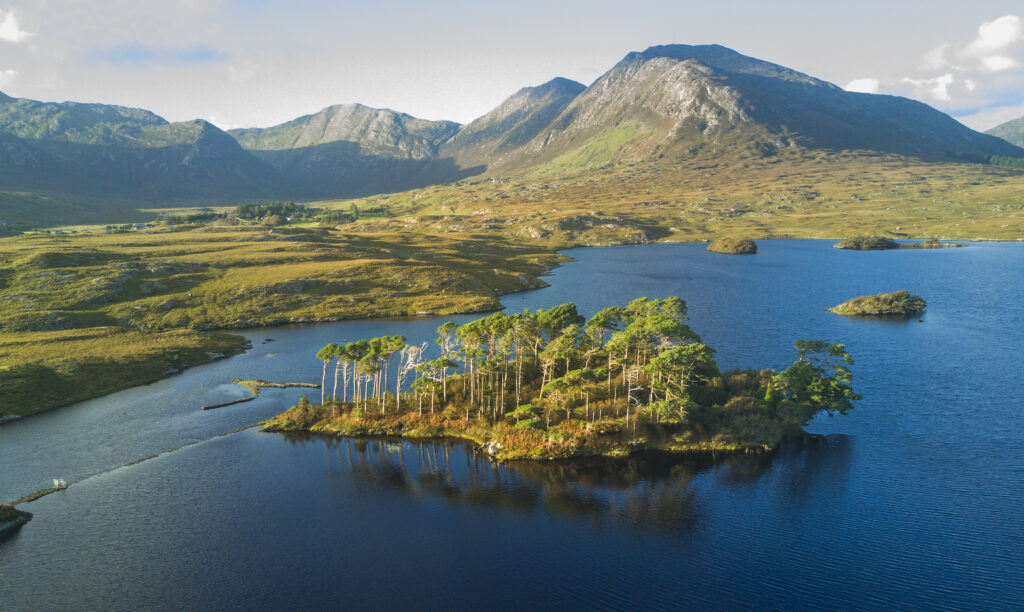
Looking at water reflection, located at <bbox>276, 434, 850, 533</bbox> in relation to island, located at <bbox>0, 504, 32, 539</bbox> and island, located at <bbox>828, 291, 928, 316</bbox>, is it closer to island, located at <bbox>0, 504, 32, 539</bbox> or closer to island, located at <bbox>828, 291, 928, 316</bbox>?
island, located at <bbox>0, 504, 32, 539</bbox>

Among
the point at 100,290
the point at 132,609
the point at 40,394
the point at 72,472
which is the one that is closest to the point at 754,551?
the point at 132,609

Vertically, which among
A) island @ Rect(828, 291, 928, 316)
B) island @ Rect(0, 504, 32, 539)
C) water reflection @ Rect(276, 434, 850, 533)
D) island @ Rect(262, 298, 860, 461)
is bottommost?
island @ Rect(0, 504, 32, 539)

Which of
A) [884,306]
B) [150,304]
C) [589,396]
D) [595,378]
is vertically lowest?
[589,396]

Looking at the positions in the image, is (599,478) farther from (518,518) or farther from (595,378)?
(595,378)

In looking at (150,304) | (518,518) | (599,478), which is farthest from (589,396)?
(150,304)

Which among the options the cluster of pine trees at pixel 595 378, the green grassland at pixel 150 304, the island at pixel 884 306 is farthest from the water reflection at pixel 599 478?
the island at pixel 884 306

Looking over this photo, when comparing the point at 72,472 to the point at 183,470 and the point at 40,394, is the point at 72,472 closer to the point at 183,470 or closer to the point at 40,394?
the point at 183,470

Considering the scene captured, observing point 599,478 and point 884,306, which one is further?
point 884,306

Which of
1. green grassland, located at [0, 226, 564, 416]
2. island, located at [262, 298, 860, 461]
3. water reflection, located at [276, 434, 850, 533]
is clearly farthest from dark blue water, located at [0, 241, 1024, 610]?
green grassland, located at [0, 226, 564, 416]
